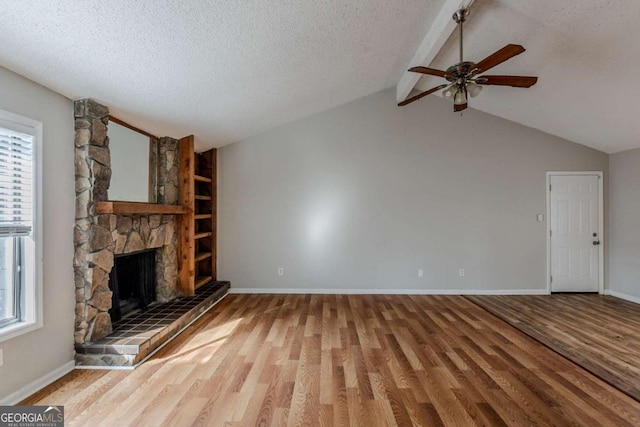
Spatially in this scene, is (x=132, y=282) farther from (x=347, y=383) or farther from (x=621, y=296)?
(x=621, y=296)

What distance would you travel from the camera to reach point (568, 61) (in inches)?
124

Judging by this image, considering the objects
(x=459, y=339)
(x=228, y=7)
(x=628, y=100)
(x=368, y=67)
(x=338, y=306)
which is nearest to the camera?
(x=228, y=7)

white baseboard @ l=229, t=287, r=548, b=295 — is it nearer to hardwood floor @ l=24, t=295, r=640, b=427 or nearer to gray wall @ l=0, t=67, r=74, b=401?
hardwood floor @ l=24, t=295, r=640, b=427

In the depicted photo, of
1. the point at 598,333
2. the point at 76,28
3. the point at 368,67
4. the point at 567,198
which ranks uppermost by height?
the point at 368,67

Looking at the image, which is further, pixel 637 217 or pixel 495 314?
pixel 637 217

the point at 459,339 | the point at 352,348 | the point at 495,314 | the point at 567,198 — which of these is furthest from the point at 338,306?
the point at 567,198

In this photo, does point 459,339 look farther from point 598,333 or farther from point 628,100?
point 628,100

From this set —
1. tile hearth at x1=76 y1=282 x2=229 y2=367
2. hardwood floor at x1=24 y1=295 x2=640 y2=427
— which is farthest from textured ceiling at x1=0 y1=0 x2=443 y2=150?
hardwood floor at x1=24 y1=295 x2=640 y2=427

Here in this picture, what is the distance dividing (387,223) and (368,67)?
94.9 inches

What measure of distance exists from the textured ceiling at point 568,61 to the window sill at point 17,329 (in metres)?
4.58

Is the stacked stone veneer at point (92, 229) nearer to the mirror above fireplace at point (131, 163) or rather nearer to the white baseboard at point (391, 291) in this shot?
the mirror above fireplace at point (131, 163)

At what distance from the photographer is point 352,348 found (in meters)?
2.93

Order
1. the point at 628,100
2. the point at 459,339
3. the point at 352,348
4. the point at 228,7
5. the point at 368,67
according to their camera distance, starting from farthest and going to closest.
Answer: the point at 368,67 < the point at 628,100 < the point at 459,339 < the point at 352,348 < the point at 228,7

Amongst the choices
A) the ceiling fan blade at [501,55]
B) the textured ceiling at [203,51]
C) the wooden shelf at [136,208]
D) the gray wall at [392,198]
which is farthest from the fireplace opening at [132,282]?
the ceiling fan blade at [501,55]
